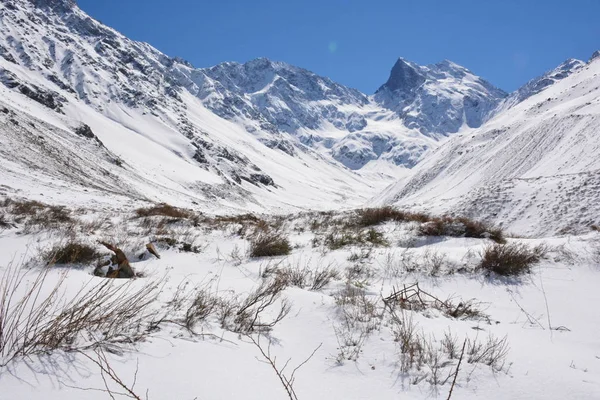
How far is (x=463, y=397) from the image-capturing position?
214 cm

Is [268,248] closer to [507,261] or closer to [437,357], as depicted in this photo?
[507,261]

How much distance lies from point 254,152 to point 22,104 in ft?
322

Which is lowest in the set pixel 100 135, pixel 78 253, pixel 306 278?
pixel 100 135

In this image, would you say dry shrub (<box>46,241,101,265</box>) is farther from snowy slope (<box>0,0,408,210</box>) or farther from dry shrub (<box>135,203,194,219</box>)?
snowy slope (<box>0,0,408,210</box>)

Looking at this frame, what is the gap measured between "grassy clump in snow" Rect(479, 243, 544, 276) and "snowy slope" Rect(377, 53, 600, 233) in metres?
7.62

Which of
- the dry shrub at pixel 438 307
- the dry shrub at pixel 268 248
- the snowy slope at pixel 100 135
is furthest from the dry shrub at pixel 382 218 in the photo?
the snowy slope at pixel 100 135

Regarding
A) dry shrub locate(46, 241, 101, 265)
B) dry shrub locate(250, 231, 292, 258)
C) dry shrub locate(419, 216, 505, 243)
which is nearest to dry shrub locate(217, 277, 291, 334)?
dry shrub locate(250, 231, 292, 258)

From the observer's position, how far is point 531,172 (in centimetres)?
2455

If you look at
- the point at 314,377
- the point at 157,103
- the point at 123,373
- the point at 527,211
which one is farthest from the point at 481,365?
the point at 157,103

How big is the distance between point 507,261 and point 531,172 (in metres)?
24.7

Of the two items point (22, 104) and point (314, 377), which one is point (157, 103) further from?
point (314, 377)

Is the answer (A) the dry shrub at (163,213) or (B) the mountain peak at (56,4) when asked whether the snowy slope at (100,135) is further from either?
(A) the dry shrub at (163,213)

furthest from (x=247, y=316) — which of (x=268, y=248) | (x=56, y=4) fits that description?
(x=56, y=4)

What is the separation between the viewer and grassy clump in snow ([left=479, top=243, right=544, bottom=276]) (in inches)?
192
